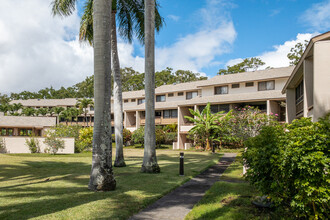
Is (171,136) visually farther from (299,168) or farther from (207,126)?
(299,168)

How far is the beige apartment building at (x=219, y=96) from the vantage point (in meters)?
30.1

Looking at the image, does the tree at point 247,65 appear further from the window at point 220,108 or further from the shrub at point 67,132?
the shrub at point 67,132

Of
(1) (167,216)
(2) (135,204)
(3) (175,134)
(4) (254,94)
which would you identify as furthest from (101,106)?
(3) (175,134)

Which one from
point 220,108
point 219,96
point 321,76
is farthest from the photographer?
point 220,108

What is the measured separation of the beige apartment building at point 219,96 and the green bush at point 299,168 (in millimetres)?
24040

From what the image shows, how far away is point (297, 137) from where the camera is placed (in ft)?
16.7

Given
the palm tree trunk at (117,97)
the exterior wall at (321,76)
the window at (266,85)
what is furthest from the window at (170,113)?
the exterior wall at (321,76)

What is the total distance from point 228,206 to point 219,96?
2769 cm

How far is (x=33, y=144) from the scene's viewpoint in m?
25.3

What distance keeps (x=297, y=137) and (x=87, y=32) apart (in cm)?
1580

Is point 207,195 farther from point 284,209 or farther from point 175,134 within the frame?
point 175,134

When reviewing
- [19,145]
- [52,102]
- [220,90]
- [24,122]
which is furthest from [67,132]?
[52,102]

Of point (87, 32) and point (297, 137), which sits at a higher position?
point (87, 32)

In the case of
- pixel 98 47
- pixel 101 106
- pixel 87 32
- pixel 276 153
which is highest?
pixel 87 32
